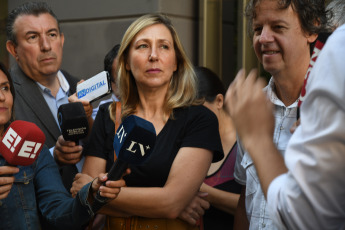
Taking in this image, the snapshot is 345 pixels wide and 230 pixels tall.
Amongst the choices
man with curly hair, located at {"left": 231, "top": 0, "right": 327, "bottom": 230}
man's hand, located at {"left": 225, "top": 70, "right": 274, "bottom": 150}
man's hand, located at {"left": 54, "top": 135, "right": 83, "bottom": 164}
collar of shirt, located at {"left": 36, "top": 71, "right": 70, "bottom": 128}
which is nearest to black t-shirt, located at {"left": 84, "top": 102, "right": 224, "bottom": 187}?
man's hand, located at {"left": 54, "top": 135, "right": 83, "bottom": 164}

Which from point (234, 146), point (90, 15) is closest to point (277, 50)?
point (234, 146)

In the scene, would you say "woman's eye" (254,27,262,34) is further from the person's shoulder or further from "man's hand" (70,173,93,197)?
"man's hand" (70,173,93,197)

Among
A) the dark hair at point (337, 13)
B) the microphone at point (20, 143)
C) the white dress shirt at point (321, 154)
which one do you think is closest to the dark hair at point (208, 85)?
the dark hair at point (337, 13)

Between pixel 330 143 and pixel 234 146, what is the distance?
7.36ft

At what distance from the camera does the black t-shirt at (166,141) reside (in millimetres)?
2736

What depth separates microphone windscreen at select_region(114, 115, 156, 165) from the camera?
1.97m

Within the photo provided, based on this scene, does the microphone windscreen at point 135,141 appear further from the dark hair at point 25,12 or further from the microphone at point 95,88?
the dark hair at point 25,12

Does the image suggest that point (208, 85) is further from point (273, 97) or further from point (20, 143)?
point (20, 143)

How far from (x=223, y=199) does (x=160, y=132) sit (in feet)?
2.14

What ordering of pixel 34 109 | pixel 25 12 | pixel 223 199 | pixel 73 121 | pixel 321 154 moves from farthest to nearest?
1. pixel 25 12
2. pixel 34 109
3. pixel 223 199
4. pixel 73 121
5. pixel 321 154

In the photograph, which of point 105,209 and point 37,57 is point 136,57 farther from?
point 37,57

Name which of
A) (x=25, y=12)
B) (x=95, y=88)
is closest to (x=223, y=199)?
(x=95, y=88)

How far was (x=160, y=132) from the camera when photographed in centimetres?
284

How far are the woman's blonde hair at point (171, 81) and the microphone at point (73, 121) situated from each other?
0.17 m
